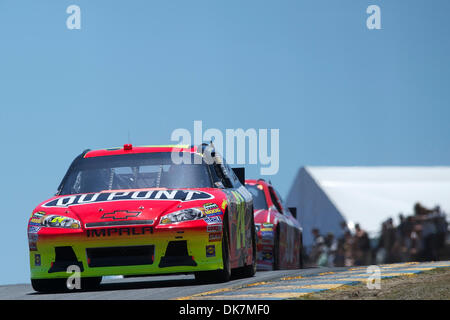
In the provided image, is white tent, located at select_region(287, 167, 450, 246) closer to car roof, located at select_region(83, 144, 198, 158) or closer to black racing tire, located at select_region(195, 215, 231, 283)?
car roof, located at select_region(83, 144, 198, 158)

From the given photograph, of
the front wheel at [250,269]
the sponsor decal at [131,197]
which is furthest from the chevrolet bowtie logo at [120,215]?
the front wheel at [250,269]

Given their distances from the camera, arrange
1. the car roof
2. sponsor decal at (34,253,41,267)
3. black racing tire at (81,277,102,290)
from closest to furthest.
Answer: sponsor decal at (34,253,41,267), black racing tire at (81,277,102,290), the car roof

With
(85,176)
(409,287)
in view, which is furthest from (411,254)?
(409,287)

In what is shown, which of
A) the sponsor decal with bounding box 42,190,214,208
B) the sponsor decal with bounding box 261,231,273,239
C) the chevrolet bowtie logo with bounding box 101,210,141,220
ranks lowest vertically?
the sponsor decal with bounding box 261,231,273,239

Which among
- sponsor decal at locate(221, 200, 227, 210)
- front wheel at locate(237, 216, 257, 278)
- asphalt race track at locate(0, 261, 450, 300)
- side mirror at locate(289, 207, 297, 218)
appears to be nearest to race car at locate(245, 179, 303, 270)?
side mirror at locate(289, 207, 297, 218)

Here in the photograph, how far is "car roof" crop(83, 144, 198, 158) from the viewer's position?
10359mm

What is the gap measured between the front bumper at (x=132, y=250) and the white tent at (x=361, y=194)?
94.0ft

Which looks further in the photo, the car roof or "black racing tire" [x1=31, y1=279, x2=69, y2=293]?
the car roof

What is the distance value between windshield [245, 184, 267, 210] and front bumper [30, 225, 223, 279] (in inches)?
203

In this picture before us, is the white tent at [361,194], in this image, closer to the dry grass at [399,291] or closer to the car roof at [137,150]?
the car roof at [137,150]

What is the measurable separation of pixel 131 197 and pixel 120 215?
1.17 ft

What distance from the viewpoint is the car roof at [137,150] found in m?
10.4

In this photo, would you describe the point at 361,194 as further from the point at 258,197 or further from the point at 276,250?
the point at 276,250

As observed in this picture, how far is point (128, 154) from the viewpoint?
34.1 ft
